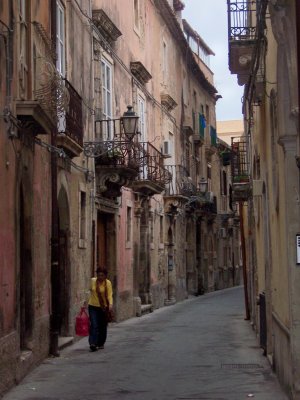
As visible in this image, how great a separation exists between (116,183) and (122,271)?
3.32m

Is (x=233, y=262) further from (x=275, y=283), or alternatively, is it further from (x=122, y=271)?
(x=275, y=283)

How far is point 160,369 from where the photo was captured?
12852mm

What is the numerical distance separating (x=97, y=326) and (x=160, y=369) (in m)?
2.75

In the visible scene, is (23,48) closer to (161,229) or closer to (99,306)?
(99,306)

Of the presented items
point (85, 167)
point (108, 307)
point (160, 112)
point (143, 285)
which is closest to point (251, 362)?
point (108, 307)

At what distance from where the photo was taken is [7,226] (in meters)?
10.7

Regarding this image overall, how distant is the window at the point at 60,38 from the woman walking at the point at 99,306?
3.89 meters

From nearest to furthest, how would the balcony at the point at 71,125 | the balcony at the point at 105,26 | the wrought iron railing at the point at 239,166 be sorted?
1. the balcony at the point at 71,125
2. the balcony at the point at 105,26
3. the wrought iron railing at the point at 239,166

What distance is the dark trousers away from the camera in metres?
15.3

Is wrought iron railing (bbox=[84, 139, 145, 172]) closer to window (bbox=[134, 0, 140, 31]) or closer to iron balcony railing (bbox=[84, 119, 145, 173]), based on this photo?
iron balcony railing (bbox=[84, 119, 145, 173])

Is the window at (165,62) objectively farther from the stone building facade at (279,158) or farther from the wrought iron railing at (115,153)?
the stone building facade at (279,158)

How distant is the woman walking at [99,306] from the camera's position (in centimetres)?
1529

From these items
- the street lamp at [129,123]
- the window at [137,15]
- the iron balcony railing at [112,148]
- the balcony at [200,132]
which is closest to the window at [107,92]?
the iron balcony railing at [112,148]

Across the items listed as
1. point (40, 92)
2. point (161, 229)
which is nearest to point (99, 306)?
point (40, 92)
